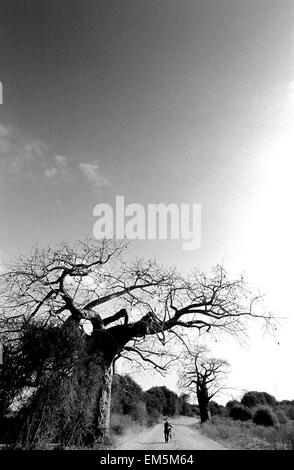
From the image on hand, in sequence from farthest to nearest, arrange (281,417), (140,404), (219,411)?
(219,411)
(140,404)
(281,417)

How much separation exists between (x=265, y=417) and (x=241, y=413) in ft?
24.5

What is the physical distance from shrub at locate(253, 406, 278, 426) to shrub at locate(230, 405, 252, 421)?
5.36 metres

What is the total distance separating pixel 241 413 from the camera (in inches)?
983

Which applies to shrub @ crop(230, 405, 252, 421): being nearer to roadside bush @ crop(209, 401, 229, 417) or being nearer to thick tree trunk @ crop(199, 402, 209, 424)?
thick tree trunk @ crop(199, 402, 209, 424)

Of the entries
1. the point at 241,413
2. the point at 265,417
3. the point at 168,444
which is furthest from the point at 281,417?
the point at 168,444

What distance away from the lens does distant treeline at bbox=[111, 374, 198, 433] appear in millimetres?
14775

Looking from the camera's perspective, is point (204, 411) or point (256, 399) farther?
point (256, 399)

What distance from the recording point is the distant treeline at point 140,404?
48.5 ft

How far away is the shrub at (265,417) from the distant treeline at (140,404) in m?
8.90

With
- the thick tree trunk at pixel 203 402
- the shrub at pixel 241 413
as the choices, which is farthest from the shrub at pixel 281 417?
the thick tree trunk at pixel 203 402

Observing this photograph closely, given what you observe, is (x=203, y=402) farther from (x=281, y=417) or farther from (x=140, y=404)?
(x=281, y=417)

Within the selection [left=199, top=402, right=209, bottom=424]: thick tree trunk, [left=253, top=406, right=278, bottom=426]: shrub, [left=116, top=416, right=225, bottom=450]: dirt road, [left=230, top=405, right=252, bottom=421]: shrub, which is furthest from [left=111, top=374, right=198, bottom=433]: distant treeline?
[left=253, top=406, right=278, bottom=426]: shrub
